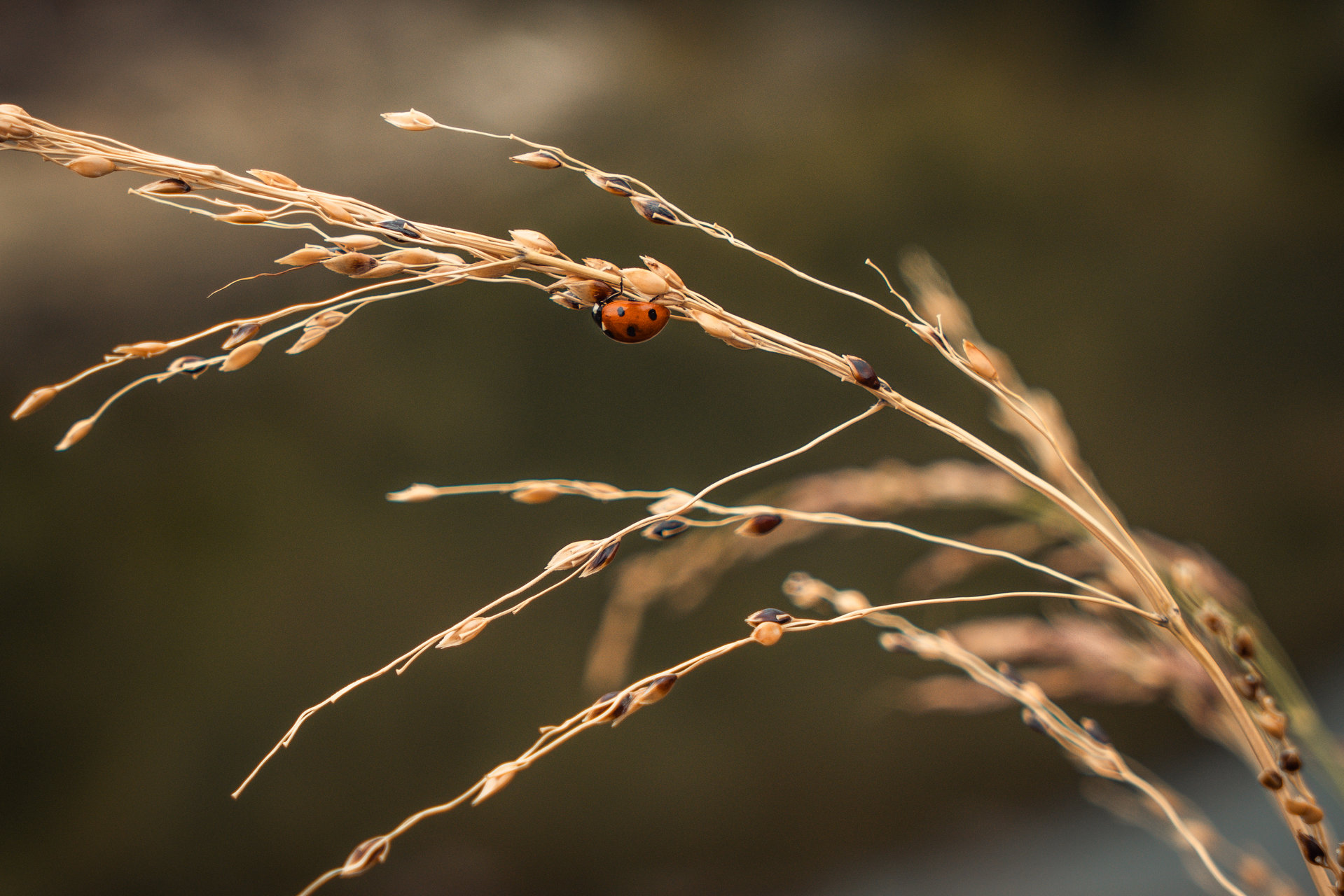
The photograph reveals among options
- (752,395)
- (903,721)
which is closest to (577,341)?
(752,395)

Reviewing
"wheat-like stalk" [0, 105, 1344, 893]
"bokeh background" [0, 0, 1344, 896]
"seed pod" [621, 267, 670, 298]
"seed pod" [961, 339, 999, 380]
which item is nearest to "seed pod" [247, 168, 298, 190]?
"wheat-like stalk" [0, 105, 1344, 893]

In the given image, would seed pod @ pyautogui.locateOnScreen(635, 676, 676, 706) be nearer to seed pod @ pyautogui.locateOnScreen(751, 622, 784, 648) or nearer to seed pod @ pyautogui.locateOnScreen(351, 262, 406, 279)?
seed pod @ pyautogui.locateOnScreen(751, 622, 784, 648)

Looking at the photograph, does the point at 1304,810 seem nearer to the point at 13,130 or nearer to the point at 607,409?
the point at 13,130

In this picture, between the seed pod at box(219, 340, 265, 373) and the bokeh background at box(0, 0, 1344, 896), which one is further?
the bokeh background at box(0, 0, 1344, 896)

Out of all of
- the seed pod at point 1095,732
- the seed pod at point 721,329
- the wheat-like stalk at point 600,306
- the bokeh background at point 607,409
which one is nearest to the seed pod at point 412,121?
the wheat-like stalk at point 600,306

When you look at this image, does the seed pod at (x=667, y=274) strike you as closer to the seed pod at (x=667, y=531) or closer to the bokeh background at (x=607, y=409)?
the seed pod at (x=667, y=531)

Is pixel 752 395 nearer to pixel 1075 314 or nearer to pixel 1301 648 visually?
pixel 1075 314

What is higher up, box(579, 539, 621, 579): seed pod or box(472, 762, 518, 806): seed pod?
box(579, 539, 621, 579): seed pod
